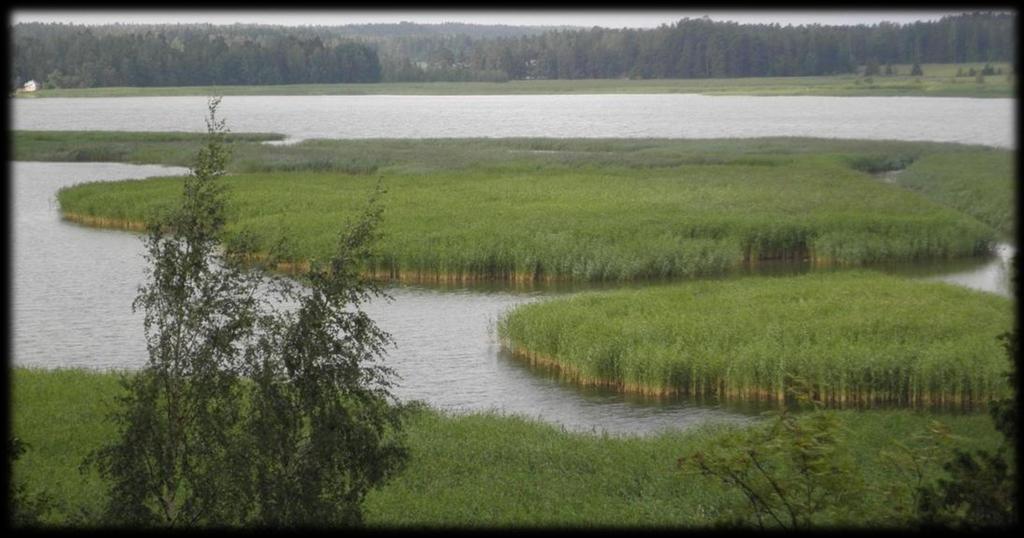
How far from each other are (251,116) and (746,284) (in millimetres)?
101450

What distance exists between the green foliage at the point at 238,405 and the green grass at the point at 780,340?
30.9 feet

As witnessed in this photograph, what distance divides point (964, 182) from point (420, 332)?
27.3 meters

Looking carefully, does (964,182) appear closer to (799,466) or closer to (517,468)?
(517,468)

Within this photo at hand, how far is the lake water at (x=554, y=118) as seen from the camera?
83812 millimetres

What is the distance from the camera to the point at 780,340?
21062mm

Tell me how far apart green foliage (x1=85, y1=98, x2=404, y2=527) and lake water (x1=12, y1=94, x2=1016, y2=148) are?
4681cm

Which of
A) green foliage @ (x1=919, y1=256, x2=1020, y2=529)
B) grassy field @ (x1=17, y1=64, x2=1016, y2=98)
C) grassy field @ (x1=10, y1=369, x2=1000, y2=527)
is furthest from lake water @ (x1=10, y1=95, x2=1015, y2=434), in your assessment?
grassy field @ (x1=17, y1=64, x2=1016, y2=98)

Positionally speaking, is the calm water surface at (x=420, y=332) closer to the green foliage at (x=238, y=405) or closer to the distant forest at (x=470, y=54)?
the distant forest at (x=470, y=54)

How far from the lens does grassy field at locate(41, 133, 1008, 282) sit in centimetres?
3206

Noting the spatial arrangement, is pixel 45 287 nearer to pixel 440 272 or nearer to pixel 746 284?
pixel 440 272

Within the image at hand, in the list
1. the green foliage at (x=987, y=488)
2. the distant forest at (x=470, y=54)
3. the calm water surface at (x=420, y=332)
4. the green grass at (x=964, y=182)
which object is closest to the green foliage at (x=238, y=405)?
the distant forest at (x=470, y=54)

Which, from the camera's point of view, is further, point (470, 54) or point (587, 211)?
point (470, 54)

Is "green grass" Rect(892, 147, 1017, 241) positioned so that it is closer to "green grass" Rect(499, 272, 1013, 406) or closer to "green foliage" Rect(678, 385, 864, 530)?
"green grass" Rect(499, 272, 1013, 406)

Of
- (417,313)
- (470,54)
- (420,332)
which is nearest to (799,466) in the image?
(420,332)
